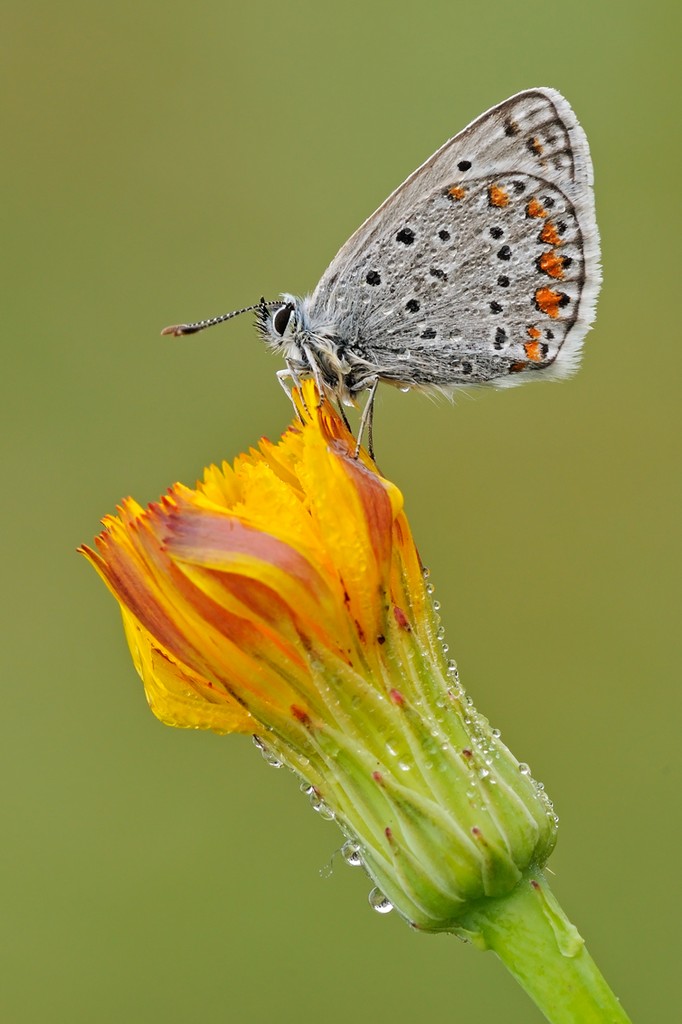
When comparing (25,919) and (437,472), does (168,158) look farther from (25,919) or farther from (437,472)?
(25,919)

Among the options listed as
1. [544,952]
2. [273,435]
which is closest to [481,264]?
[544,952]

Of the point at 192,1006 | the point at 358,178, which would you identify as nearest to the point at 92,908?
the point at 192,1006

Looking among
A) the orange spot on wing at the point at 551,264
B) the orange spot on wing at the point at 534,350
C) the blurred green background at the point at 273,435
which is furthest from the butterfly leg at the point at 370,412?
the blurred green background at the point at 273,435

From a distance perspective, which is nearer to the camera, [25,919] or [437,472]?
[25,919]

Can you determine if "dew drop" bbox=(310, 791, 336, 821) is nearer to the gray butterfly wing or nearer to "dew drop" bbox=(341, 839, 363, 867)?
"dew drop" bbox=(341, 839, 363, 867)

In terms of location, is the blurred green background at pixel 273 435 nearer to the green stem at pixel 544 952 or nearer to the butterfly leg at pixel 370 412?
the butterfly leg at pixel 370 412

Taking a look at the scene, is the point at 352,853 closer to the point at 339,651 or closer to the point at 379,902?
the point at 379,902
